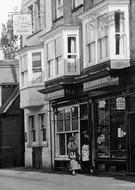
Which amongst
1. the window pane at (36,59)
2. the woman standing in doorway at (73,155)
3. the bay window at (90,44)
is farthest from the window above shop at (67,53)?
the window pane at (36,59)

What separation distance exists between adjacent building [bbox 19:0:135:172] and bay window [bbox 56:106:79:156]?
0.16 feet

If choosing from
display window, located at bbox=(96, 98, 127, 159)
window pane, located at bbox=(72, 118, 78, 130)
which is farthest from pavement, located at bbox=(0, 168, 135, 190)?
window pane, located at bbox=(72, 118, 78, 130)

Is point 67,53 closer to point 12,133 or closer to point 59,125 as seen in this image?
point 59,125

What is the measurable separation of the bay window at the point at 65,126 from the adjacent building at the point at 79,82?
0.05 metres

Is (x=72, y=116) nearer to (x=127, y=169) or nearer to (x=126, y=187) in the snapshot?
(x=127, y=169)

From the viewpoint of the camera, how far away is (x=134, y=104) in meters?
23.7

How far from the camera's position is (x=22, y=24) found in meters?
31.1

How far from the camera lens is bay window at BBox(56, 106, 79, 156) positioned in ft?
95.5

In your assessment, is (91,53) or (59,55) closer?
(91,53)

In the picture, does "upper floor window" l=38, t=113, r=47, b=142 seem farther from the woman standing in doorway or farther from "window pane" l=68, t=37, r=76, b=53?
the woman standing in doorway

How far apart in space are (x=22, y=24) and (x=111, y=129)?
8.68 meters

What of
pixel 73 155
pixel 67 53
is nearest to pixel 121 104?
pixel 73 155

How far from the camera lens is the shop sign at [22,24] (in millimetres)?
30128

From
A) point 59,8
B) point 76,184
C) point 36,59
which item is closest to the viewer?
point 76,184
